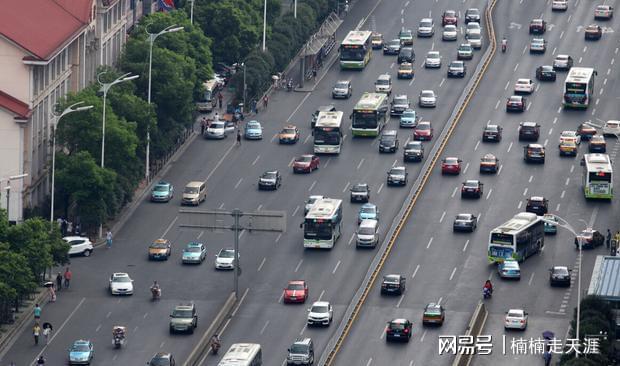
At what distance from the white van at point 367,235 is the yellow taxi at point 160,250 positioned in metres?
15.7

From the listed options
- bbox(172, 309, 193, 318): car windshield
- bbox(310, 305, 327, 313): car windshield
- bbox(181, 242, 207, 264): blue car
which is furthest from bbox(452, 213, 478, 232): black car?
bbox(172, 309, 193, 318): car windshield

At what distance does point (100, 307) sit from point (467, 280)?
1152 inches

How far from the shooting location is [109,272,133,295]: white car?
184 metres

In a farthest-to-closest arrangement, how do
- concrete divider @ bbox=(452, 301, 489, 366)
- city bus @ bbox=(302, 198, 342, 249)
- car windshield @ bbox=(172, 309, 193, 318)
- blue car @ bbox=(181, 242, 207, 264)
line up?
city bus @ bbox=(302, 198, 342, 249) → blue car @ bbox=(181, 242, 207, 264) → car windshield @ bbox=(172, 309, 193, 318) → concrete divider @ bbox=(452, 301, 489, 366)

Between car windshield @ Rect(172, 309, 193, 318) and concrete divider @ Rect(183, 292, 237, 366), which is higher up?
car windshield @ Rect(172, 309, 193, 318)

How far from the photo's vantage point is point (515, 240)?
18962 cm

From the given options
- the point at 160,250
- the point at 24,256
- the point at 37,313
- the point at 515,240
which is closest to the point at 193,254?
the point at 160,250

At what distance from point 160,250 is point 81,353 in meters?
26.2

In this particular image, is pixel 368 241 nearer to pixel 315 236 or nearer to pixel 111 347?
pixel 315 236

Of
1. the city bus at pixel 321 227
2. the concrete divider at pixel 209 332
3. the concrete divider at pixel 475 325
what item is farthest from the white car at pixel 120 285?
the concrete divider at pixel 475 325

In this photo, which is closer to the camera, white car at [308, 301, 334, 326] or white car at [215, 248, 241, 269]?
white car at [308, 301, 334, 326]

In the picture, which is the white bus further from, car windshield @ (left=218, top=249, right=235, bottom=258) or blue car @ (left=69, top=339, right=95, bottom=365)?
car windshield @ (left=218, top=249, right=235, bottom=258)

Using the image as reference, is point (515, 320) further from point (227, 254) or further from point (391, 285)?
point (227, 254)

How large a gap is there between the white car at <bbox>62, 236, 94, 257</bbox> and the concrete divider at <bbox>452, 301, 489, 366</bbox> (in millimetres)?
34229
